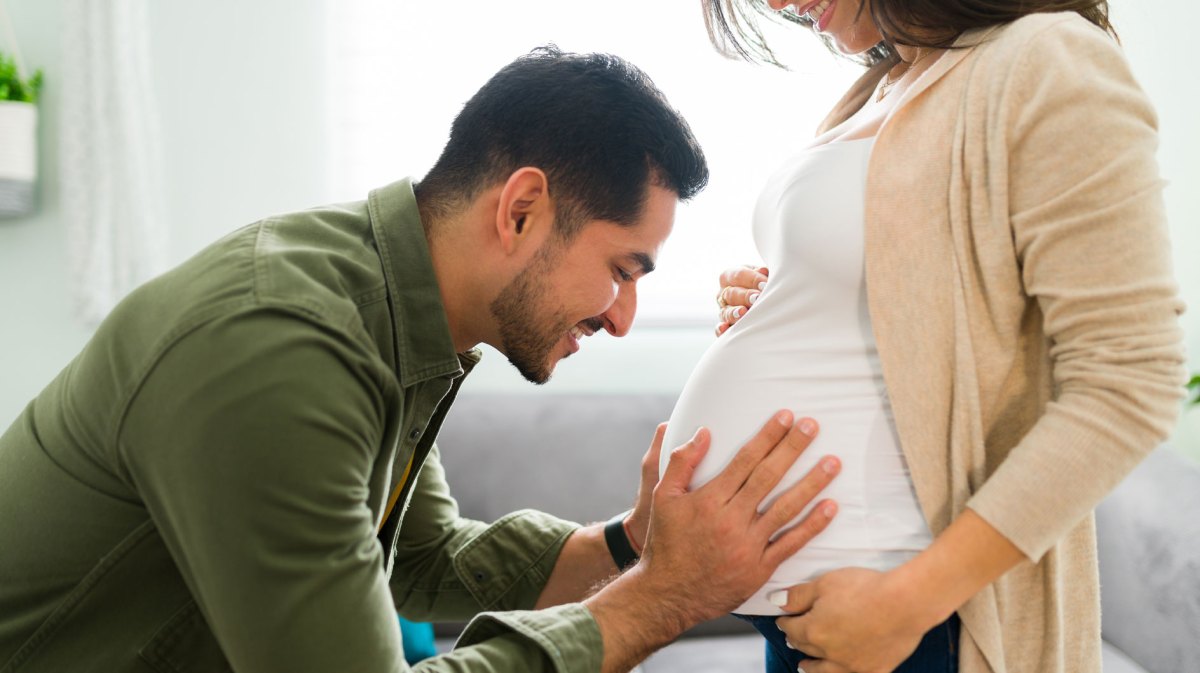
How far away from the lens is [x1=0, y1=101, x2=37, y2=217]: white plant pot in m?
2.14

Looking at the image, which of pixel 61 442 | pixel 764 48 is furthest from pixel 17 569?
pixel 764 48

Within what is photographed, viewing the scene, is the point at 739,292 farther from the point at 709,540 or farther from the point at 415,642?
the point at 415,642

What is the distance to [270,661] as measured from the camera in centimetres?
84

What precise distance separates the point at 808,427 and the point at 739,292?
0.26 m

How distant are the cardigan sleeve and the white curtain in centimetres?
205

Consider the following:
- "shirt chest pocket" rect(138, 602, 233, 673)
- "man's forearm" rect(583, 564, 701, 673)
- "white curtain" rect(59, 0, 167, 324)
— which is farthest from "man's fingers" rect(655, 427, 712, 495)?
"white curtain" rect(59, 0, 167, 324)

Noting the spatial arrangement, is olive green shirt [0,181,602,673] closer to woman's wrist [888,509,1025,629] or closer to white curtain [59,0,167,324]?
woman's wrist [888,509,1025,629]

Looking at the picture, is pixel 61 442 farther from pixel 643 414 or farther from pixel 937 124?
pixel 643 414

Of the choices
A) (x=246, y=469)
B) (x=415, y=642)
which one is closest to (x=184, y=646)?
(x=246, y=469)

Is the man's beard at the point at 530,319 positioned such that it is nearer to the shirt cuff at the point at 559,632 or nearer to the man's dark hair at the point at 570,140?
the man's dark hair at the point at 570,140

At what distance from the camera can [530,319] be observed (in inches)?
46.2

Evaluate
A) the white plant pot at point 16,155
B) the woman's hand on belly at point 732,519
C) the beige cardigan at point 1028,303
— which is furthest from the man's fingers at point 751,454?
the white plant pot at point 16,155

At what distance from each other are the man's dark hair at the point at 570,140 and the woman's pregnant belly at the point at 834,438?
10.9 inches

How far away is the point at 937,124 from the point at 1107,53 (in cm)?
14
